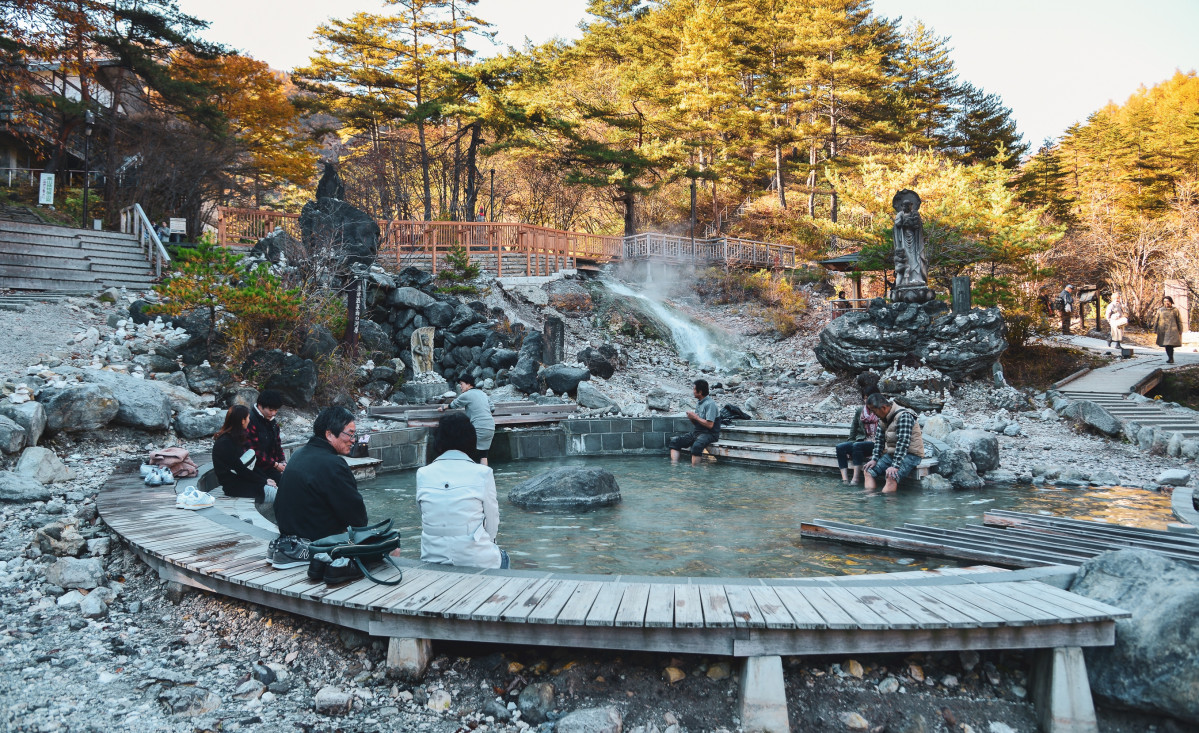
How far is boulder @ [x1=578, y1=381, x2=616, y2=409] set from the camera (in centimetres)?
1446

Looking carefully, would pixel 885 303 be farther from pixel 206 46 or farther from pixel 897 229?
pixel 206 46

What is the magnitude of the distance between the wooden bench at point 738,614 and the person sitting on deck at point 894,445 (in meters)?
4.14

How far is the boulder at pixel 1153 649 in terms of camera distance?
3.17m

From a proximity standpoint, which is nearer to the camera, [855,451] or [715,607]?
[715,607]

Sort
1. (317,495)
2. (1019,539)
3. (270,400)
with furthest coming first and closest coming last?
1. (270,400)
2. (1019,539)
3. (317,495)

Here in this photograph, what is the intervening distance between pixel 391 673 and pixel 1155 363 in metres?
20.7

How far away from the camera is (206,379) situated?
36.4 ft

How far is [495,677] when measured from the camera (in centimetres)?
362

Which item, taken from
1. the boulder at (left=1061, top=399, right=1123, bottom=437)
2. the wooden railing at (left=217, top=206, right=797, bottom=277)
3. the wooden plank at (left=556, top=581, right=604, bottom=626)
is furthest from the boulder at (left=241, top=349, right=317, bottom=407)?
the boulder at (left=1061, top=399, right=1123, bottom=437)

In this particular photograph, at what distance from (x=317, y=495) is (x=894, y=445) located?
6.70 metres

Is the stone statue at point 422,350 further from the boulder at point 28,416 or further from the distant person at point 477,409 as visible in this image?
the boulder at point 28,416

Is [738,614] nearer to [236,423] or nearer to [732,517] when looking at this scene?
[732,517]

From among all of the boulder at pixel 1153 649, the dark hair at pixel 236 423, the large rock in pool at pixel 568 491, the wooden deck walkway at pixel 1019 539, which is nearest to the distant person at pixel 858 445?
the wooden deck walkway at pixel 1019 539

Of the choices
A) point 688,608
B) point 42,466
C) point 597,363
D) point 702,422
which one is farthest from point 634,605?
point 597,363
